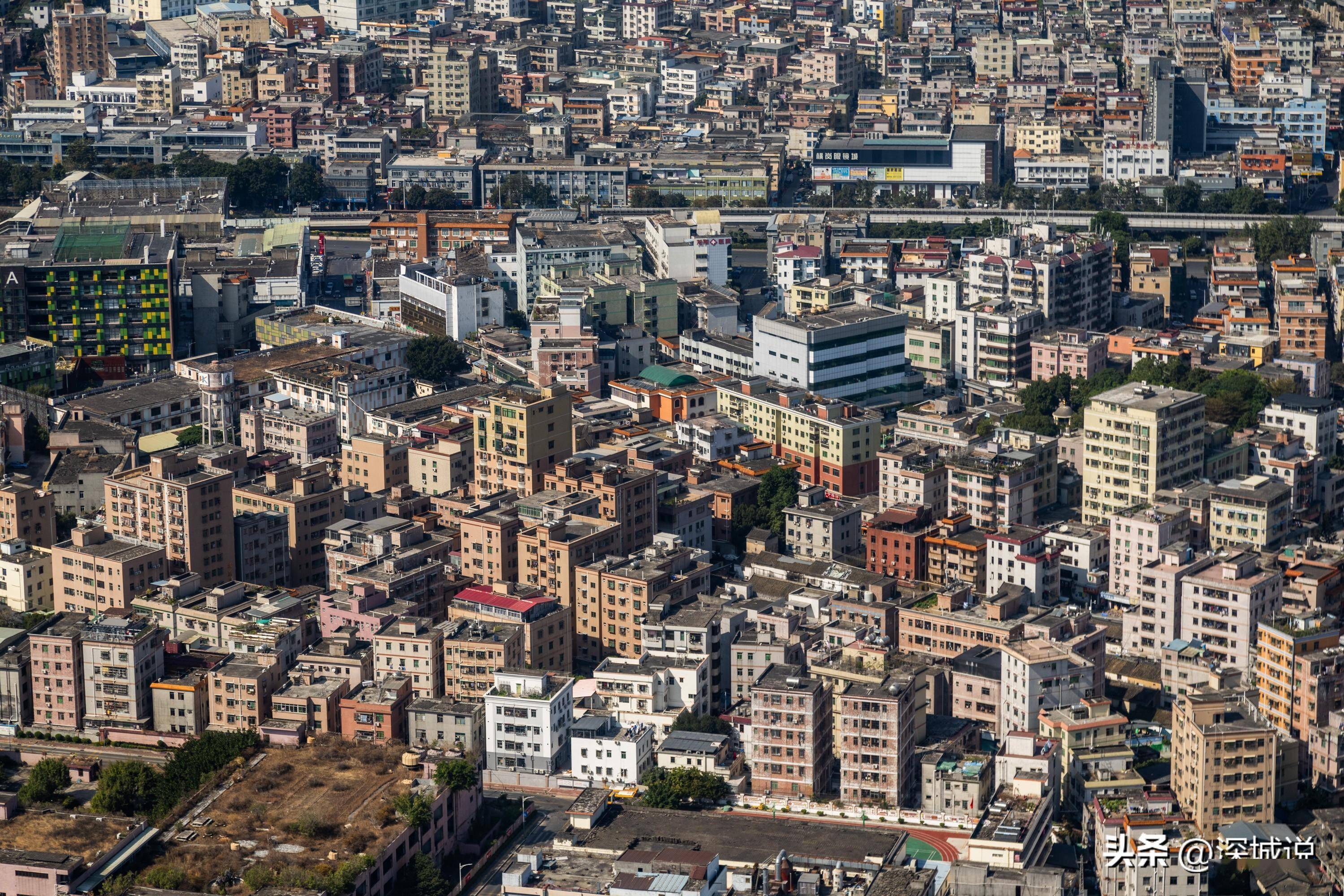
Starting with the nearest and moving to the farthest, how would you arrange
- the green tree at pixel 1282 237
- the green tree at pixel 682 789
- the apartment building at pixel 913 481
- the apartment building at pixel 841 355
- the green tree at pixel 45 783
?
the green tree at pixel 45 783 → the green tree at pixel 682 789 → the apartment building at pixel 913 481 → the apartment building at pixel 841 355 → the green tree at pixel 1282 237

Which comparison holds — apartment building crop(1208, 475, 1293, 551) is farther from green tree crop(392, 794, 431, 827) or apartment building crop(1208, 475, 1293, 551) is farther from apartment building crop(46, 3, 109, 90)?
apartment building crop(46, 3, 109, 90)

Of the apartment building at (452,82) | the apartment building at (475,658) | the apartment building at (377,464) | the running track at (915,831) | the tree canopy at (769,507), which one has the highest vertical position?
the apartment building at (452,82)

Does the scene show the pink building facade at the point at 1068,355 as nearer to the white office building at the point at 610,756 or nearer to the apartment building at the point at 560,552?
the apartment building at the point at 560,552

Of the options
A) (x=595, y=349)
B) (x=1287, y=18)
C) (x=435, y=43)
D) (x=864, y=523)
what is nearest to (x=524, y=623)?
(x=864, y=523)

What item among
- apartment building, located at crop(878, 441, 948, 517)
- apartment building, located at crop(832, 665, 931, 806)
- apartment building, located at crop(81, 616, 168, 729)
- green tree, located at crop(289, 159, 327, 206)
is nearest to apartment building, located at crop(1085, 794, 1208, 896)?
apartment building, located at crop(832, 665, 931, 806)

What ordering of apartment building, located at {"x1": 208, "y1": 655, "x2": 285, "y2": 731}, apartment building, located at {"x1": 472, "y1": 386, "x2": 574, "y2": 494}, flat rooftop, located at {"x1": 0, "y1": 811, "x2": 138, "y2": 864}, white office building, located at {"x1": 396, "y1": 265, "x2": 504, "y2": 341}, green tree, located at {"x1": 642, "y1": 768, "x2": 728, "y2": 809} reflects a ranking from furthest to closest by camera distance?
white office building, located at {"x1": 396, "y1": 265, "x2": 504, "y2": 341}
apartment building, located at {"x1": 472, "y1": 386, "x2": 574, "y2": 494}
apartment building, located at {"x1": 208, "y1": 655, "x2": 285, "y2": 731}
green tree, located at {"x1": 642, "y1": 768, "x2": 728, "y2": 809}
flat rooftop, located at {"x1": 0, "y1": 811, "x2": 138, "y2": 864}

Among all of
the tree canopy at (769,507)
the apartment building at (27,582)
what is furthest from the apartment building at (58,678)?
the tree canopy at (769,507)
